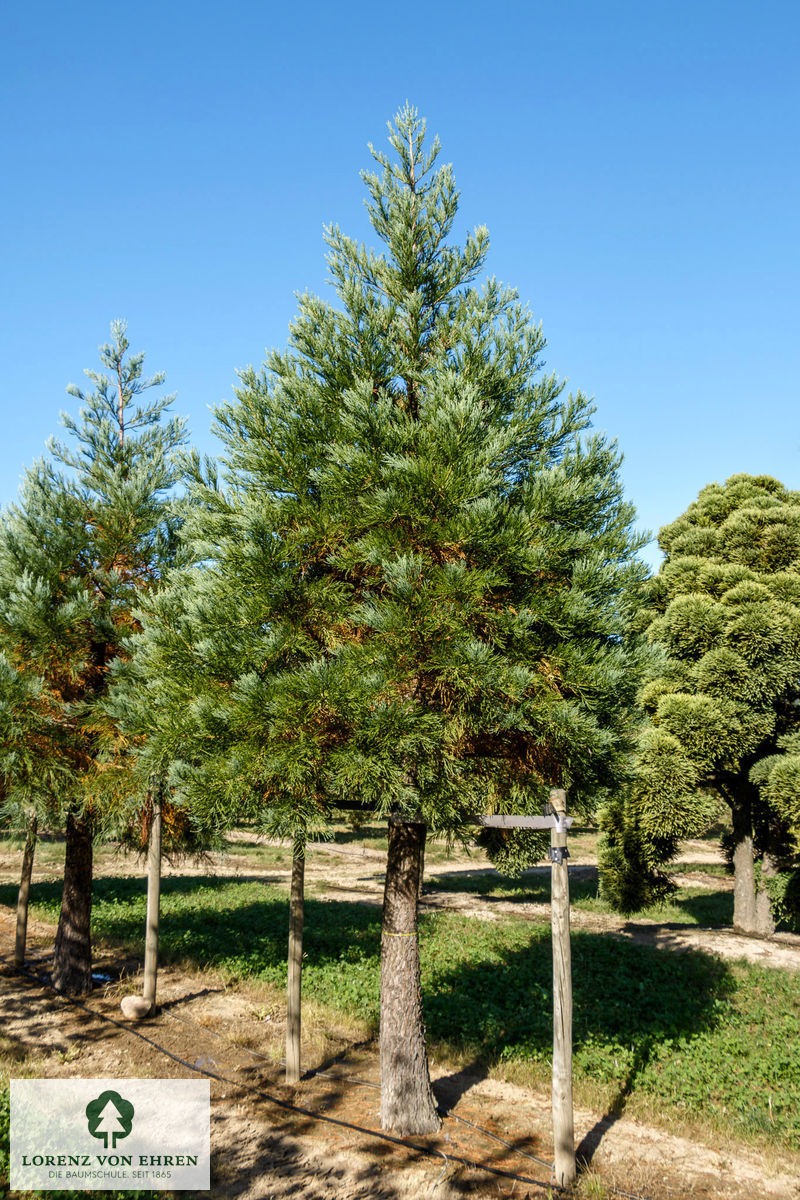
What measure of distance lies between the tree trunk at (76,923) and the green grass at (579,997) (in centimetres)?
268

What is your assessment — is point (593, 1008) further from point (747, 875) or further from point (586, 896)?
point (586, 896)

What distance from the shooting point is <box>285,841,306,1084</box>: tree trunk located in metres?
9.38

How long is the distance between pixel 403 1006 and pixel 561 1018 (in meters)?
2.00

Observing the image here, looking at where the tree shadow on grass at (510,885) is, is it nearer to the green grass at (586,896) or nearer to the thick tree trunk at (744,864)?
the green grass at (586,896)

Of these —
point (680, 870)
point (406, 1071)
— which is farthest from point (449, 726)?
point (680, 870)

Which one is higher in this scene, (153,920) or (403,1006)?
(403,1006)

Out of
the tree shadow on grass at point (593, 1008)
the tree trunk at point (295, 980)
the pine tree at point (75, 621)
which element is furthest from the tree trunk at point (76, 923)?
the tree shadow on grass at point (593, 1008)

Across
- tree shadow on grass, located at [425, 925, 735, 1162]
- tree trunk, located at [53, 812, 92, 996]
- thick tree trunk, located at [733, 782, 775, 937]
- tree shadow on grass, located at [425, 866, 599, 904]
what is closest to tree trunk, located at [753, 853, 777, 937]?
thick tree trunk, located at [733, 782, 775, 937]

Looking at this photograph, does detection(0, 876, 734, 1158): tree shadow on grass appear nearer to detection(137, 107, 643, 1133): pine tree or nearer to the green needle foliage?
detection(137, 107, 643, 1133): pine tree

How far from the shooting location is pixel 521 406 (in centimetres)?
845

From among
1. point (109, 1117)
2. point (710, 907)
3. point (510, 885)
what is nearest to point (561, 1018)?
point (109, 1117)

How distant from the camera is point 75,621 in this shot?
1148cm

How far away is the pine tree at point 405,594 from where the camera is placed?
282 inches

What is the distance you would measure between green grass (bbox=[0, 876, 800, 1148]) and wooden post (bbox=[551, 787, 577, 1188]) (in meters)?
2.43
